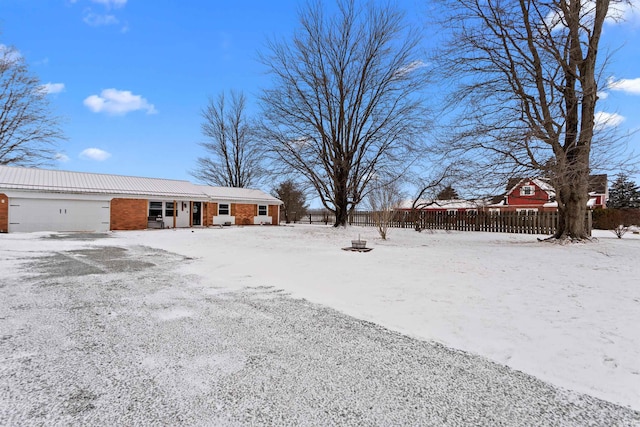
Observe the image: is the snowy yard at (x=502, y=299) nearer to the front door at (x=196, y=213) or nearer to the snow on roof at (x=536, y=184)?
the snow on roof at (x=536, y=184)

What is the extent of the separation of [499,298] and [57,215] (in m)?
22.2

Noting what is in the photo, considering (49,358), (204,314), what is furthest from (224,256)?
(49,358)

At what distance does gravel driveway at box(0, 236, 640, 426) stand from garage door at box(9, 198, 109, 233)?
692 inches

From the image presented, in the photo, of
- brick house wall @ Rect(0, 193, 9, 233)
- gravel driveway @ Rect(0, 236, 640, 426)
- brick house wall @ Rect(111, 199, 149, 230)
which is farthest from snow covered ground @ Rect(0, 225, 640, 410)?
brick house wall @ Rect(111, 199, 149, 230)

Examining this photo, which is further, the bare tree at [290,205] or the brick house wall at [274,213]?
the bare tree at [290,205]

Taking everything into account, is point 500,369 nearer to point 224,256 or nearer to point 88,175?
point 224,256

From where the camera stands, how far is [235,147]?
39188mm

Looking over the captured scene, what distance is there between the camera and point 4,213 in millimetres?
16828

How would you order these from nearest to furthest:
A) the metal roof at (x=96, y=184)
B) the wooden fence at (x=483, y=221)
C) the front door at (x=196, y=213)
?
the wooden fence at (x=483, y=221) < the metal roof at (x=96, y=184) < the front door at (x=196, y=213)

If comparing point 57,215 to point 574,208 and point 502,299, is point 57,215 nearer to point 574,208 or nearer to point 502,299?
point 502,299

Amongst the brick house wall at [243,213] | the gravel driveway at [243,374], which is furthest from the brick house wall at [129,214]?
the gravel driveway at [243,374]

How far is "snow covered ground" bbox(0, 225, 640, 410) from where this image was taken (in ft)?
9.02

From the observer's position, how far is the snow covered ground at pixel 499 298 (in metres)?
2.75

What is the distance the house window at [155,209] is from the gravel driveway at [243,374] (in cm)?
1933
